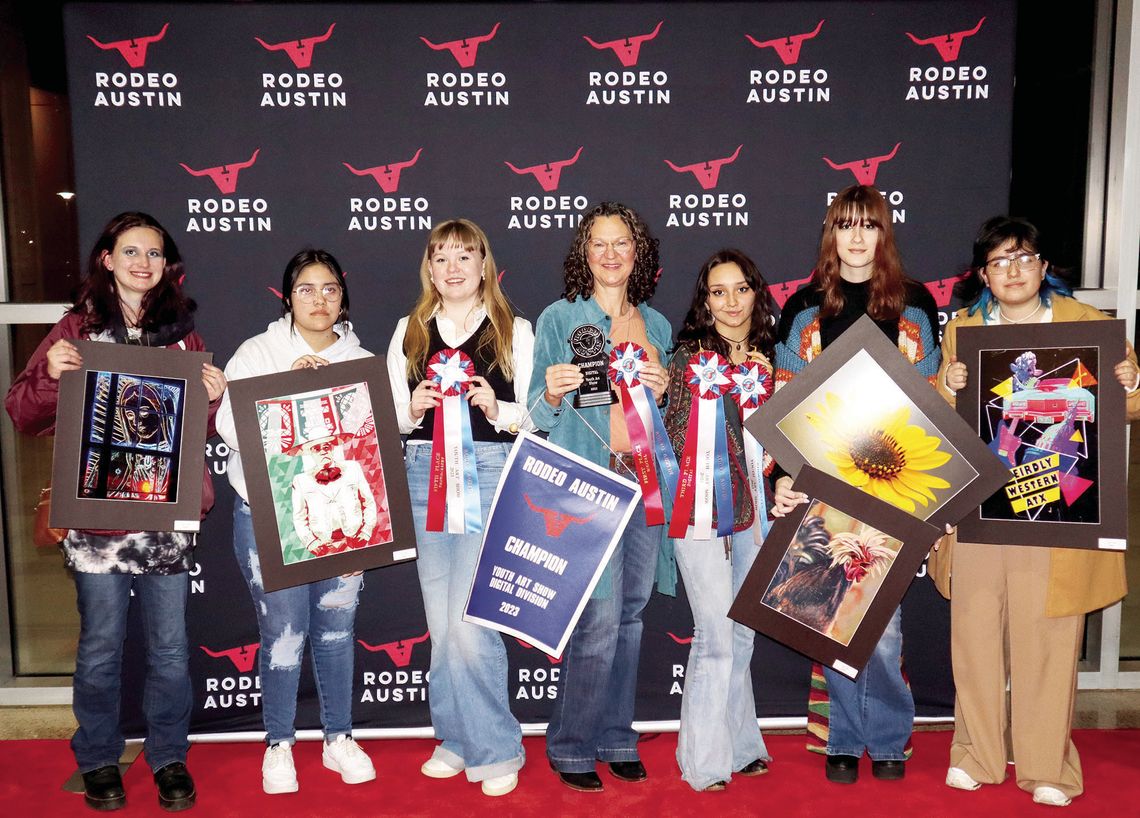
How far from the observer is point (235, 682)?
315cm

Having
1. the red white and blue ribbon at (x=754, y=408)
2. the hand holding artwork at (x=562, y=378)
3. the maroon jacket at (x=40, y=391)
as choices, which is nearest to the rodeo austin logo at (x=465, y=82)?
the hand holding artwork at (x=562, y=378)

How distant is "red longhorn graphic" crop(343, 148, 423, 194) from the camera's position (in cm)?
303

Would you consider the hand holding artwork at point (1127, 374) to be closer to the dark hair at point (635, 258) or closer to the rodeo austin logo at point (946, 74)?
the rodeo austin logo at point (946, 74)

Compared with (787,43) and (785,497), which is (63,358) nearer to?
(785,497)

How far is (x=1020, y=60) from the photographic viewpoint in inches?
197

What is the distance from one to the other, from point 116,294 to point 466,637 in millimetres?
1461

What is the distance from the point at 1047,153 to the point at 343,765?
4.95 meters

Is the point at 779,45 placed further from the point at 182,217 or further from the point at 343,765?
the point at 343,765

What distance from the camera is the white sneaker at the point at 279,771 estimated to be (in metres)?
2.69

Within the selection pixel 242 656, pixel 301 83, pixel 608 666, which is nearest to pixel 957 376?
pixel 608 666

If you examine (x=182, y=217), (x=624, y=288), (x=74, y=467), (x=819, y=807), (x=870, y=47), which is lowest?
(x=819, y=807)

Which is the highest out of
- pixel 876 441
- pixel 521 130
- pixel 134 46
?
pixel 134 46

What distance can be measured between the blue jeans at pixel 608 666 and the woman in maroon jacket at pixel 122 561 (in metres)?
1.17

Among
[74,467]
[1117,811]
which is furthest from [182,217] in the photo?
[1117,811]
